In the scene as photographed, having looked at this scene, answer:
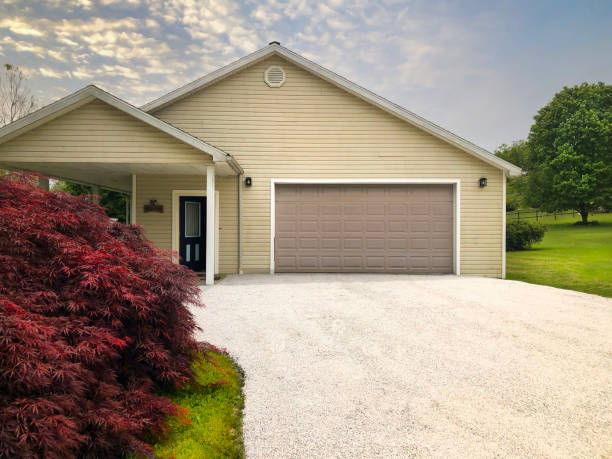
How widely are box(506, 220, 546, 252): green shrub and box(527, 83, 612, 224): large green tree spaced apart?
1156 cm

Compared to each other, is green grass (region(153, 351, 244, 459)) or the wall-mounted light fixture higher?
the wall-mounted light fixture

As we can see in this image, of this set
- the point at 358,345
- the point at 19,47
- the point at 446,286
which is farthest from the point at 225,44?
the point at 358,345

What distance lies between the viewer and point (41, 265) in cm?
222

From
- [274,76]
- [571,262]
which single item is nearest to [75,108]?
[274,76]

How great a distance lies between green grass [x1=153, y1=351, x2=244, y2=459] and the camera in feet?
7.43

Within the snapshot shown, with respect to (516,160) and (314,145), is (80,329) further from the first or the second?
(516,160)

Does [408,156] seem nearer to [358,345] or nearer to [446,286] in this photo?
[446,286]

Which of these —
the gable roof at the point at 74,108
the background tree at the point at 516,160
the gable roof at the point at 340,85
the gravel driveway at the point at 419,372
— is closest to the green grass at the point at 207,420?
the gravel driveway at the point at 419,372

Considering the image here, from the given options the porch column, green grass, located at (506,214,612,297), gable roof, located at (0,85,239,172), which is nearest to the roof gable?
gable roof, located at (0,85,239,172)

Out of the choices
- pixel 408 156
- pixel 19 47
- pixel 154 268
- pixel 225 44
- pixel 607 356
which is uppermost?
pixel 19 47

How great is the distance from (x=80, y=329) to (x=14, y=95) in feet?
72.9

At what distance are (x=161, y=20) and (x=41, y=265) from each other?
44.3 feet

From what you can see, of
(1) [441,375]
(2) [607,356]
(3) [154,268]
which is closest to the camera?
(3) [154,268]

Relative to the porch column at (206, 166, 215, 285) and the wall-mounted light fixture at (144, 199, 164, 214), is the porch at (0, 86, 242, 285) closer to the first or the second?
the porch column at (206, 166, 215, 285)
